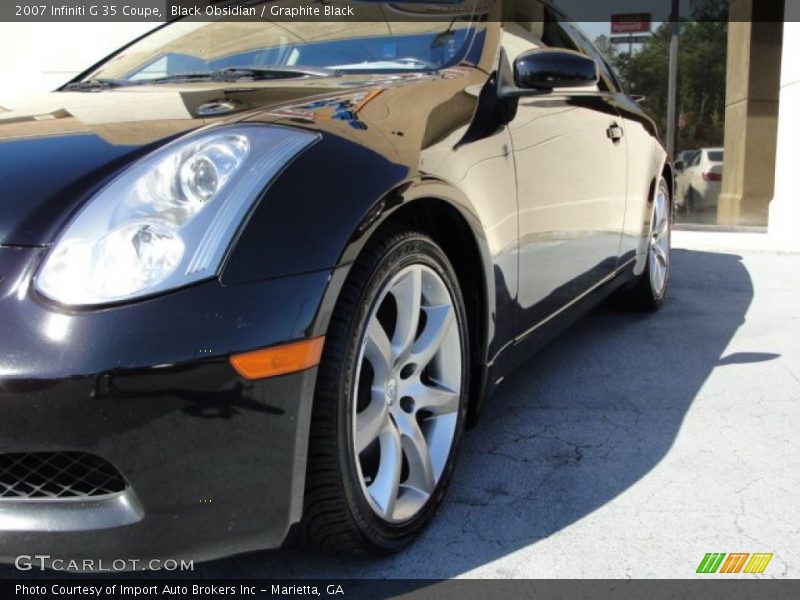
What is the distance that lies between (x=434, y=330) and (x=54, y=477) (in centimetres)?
99

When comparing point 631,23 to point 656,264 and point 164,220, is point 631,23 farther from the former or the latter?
point 164,220

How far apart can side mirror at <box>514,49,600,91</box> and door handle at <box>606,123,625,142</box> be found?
3.14 feet

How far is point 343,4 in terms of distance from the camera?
9.86 feet

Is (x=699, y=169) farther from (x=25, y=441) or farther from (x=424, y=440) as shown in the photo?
(x=25, y=441)

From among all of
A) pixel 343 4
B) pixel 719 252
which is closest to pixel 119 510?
pixel 343 4

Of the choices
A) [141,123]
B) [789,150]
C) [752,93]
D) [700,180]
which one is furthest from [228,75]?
[752,93]

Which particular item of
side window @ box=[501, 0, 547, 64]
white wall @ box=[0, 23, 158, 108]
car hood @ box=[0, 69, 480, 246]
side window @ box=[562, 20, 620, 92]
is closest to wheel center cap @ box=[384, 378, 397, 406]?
car hood @ box=[0, 69, 480, 246]

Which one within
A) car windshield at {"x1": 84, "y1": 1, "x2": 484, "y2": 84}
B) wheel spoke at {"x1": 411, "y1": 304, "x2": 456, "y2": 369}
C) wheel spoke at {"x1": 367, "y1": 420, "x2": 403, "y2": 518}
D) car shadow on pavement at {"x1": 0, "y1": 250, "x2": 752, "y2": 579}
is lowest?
car shadow on pavement at {"x1": 0, "y1": 250, "x2": 752, "y2": 579}

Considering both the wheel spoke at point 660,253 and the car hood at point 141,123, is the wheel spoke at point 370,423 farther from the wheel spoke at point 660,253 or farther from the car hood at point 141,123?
the wheel spoke at point 660,253

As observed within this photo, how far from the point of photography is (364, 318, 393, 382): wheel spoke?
194 centimetres

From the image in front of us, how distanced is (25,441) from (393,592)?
891 mm

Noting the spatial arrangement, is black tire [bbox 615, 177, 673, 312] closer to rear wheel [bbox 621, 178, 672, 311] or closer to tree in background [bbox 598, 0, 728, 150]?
rear wheel [bbox 621, 178, 672, 311]

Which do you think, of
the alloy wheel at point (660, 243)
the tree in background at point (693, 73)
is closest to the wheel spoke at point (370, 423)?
the alloy wheel at point (660, 243)

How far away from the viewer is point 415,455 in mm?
2141
